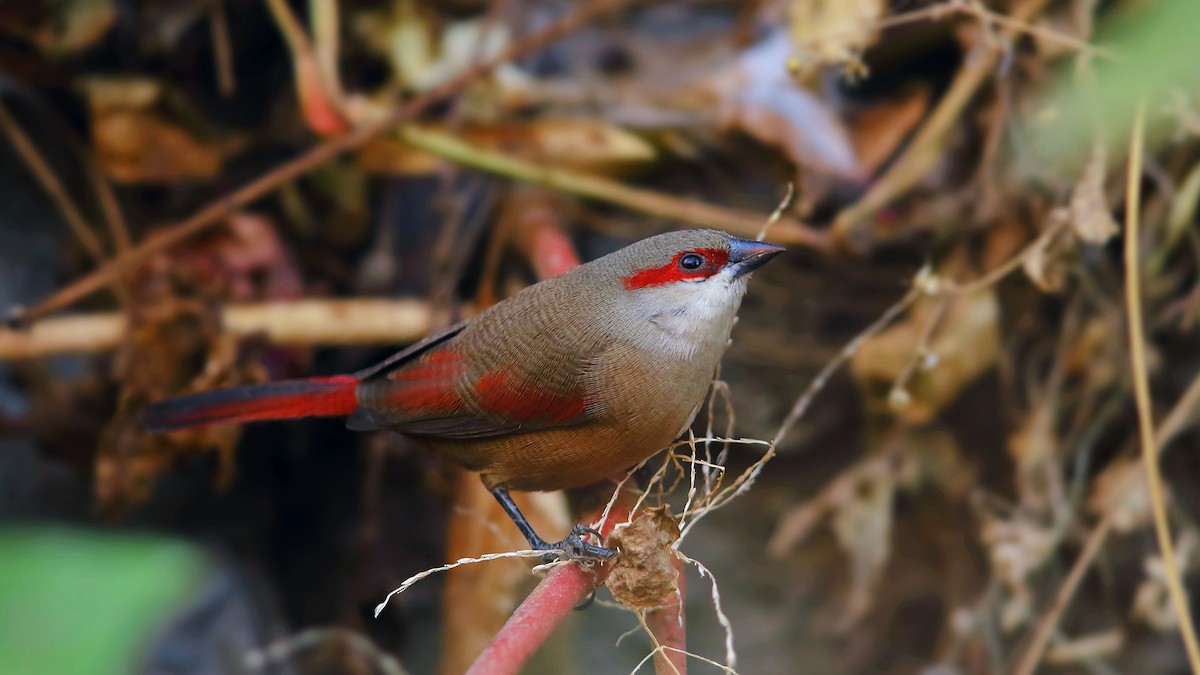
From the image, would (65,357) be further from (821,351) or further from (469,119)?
(821,351)

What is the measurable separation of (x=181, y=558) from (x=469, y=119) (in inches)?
64.6

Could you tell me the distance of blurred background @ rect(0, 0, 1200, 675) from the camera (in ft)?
9.97

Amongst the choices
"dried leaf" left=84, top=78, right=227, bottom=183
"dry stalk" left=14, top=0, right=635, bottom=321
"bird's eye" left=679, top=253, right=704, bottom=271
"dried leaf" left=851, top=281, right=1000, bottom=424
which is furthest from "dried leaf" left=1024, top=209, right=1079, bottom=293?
"dried leaf" left=84, top=78, right=227, bottom=183

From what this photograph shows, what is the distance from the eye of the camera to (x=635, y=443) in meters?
2.27

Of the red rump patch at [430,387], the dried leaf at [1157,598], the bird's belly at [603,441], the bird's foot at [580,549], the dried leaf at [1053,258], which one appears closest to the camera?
the bird's foot at [580,549]

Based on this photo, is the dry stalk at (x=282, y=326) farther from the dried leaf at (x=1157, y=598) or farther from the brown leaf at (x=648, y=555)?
Answer: the dried leaf at (x=1157, y=598)

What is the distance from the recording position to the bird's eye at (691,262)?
244 cm

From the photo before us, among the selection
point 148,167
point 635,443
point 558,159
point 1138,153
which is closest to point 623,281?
point 635,443

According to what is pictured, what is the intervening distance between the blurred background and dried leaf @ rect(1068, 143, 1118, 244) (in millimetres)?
77

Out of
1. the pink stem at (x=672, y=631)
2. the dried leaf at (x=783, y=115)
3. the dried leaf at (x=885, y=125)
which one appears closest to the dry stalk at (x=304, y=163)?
the dried leaf at (x=783, y=115)

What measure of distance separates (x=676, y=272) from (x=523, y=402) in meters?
0.41

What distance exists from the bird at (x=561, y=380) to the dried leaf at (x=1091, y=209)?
2.48 feet

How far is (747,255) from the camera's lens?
2410 millimetres

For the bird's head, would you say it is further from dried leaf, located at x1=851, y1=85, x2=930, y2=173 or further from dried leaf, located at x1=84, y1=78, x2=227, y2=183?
dried leaf, located at x1=84, y1=78, x2=227, y2=183
